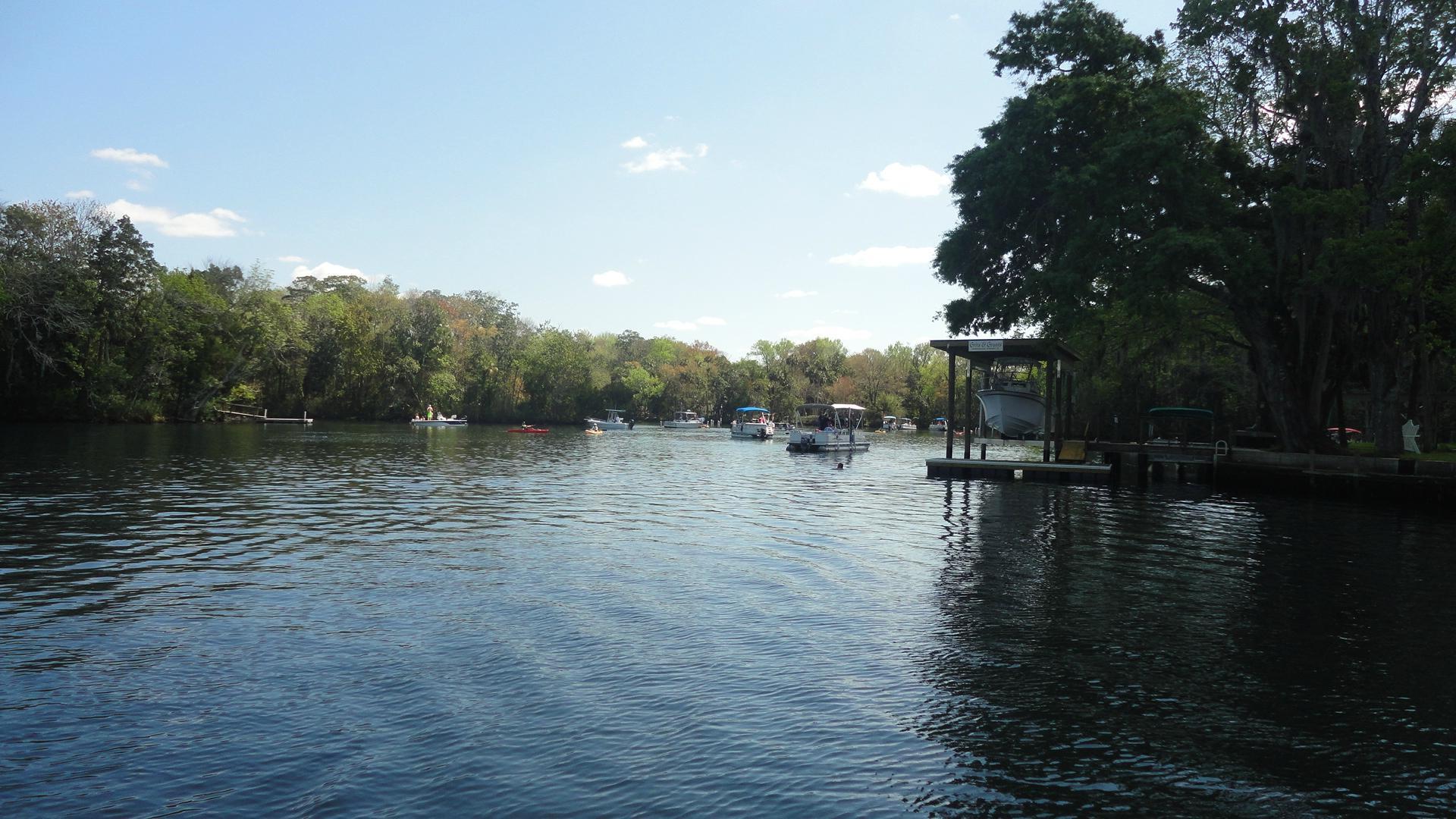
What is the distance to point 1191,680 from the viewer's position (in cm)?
886

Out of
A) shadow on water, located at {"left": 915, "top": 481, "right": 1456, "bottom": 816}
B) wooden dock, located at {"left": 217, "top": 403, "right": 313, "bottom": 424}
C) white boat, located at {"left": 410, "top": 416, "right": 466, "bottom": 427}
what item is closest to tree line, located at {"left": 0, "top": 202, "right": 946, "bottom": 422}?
wooden dock, located at {"left": 217, "top": 403, "right": 313, "bottom": 424}

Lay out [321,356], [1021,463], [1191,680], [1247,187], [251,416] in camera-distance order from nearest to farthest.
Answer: [1191,680] < [1247,187] < [1021,463] < [251,416] < [321,356]

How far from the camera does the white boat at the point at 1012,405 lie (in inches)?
1897

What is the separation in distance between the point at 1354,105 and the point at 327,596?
34512 mm

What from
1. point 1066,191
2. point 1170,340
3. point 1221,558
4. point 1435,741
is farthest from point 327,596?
point 1170,340

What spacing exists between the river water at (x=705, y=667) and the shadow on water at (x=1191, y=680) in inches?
1.7

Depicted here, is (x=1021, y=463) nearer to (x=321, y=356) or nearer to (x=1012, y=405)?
(x=1012, y=405)

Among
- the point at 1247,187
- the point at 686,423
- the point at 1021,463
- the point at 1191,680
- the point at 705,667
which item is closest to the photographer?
the point at 1191,680

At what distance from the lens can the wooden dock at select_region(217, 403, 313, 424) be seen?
81.8 meters

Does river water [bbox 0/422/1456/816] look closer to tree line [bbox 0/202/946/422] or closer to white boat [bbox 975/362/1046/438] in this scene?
white boat [bbox 975/362/1046/438]

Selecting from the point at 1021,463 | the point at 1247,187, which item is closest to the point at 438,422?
the point at 1021,463

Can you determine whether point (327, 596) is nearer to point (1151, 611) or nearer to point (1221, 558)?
point (1151, 611)

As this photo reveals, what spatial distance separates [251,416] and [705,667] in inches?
3387

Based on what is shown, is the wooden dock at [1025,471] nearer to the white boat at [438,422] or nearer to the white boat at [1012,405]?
the white boat at [1012,405]
